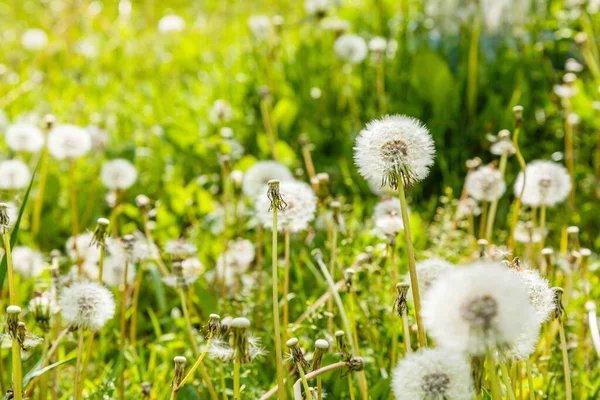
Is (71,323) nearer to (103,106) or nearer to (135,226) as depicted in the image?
(135,226)

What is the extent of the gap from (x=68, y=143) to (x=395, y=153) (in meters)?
1.61

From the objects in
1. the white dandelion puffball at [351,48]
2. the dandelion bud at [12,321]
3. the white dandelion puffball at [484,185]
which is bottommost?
the dandelion bud at [12,321]

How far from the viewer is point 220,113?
3109 millimetres

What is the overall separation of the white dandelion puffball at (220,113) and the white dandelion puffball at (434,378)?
7.14ft

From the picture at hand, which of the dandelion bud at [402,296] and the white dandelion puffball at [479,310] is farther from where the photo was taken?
the dandelion bud at [402,296]

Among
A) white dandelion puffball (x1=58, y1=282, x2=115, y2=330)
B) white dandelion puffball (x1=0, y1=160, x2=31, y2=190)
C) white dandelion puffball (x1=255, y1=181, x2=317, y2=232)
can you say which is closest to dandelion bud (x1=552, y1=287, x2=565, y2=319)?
white dandelion puffball (x1=255, y1=181, x2=317, y2=232)

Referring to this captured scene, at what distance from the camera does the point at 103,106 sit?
4074mm

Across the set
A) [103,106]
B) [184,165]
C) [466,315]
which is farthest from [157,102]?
[466,315]

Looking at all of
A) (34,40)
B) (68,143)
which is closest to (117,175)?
(68,143)

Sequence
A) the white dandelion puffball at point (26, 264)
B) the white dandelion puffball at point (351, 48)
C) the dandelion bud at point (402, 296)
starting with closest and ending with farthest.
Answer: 1. the dandelion bud at point (402, 296)
2. the white dandelion puffball at point (26, 264)
3. the white dandelion puffball at point (351, 48)

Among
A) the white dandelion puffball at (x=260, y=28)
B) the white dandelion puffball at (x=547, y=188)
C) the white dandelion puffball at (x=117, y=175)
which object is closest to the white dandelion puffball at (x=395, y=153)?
the white dandelion puffball at (x=547, y=188)

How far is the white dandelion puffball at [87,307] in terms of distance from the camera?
4.66ft

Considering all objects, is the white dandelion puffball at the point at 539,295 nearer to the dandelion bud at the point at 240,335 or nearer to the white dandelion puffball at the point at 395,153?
the white dandelion puffball at the point at 395,153

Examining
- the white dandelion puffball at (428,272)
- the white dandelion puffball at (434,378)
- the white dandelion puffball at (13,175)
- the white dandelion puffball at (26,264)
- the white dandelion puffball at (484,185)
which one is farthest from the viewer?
the white dandelion puffball at (13,175)
